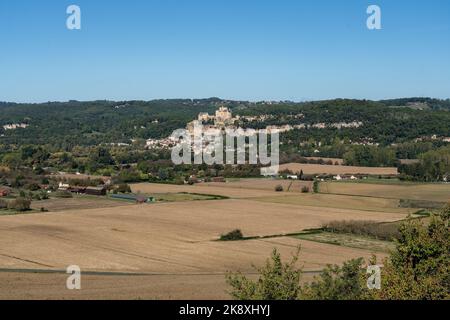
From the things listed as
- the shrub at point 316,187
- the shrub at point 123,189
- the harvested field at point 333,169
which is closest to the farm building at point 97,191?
the shrub at point 123,189

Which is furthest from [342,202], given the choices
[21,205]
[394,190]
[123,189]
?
[21,205]

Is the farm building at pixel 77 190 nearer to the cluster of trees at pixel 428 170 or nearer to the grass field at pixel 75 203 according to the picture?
the grass field at pixel 75 203

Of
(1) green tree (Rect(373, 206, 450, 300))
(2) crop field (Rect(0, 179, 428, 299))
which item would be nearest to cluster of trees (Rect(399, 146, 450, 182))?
(2) crop field (Rect(0, 179, 428, 299))

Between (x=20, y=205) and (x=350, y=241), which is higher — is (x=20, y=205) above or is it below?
above

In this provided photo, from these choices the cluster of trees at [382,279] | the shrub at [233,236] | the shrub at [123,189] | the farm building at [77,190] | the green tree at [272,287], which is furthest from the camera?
the shrub at [123,189]

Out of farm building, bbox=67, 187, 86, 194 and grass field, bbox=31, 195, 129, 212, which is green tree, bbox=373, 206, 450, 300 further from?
farm building, bbox=67, 187, 86, 194

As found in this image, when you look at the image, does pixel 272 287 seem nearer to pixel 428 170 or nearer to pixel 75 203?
pixel 75 203
